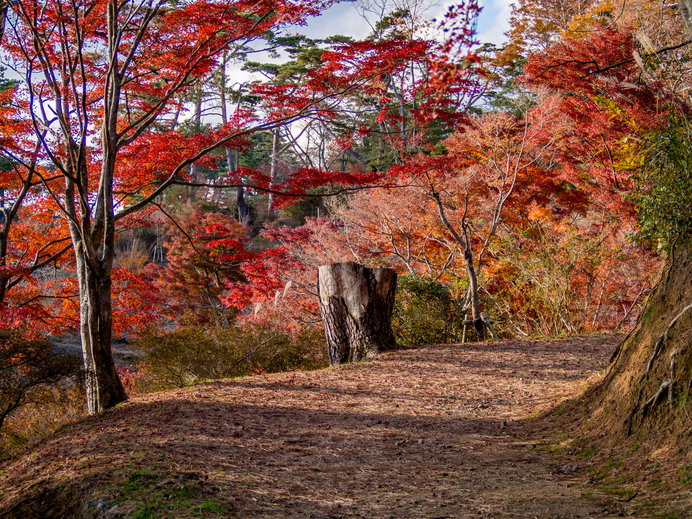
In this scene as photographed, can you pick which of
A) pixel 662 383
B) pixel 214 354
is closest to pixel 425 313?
pixel 214 354

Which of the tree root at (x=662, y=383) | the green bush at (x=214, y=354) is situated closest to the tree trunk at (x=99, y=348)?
the green bush at (x=214, y=354)

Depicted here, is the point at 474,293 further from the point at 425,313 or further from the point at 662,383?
the point at 662,383

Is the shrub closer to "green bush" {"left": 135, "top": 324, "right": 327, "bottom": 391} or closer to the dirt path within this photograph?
the dirt path

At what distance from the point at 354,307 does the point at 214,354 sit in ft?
6.84

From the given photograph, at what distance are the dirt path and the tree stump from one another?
0.85 meters

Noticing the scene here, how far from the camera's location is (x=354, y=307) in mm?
6941

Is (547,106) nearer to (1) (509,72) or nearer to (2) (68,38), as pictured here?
(2) (68,38)

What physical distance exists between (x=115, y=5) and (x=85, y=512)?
501 cm

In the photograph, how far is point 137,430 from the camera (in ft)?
12.7

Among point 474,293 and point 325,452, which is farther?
point 474,293

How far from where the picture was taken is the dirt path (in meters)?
2.64

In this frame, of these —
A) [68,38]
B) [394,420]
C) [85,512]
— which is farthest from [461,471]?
[68,38]

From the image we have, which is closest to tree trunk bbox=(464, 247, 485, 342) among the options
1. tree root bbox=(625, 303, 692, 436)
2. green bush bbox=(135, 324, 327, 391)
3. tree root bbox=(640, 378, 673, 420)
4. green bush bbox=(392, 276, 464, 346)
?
green bush bbox=(392, 276, 464, 346)

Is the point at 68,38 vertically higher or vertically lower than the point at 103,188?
higher
